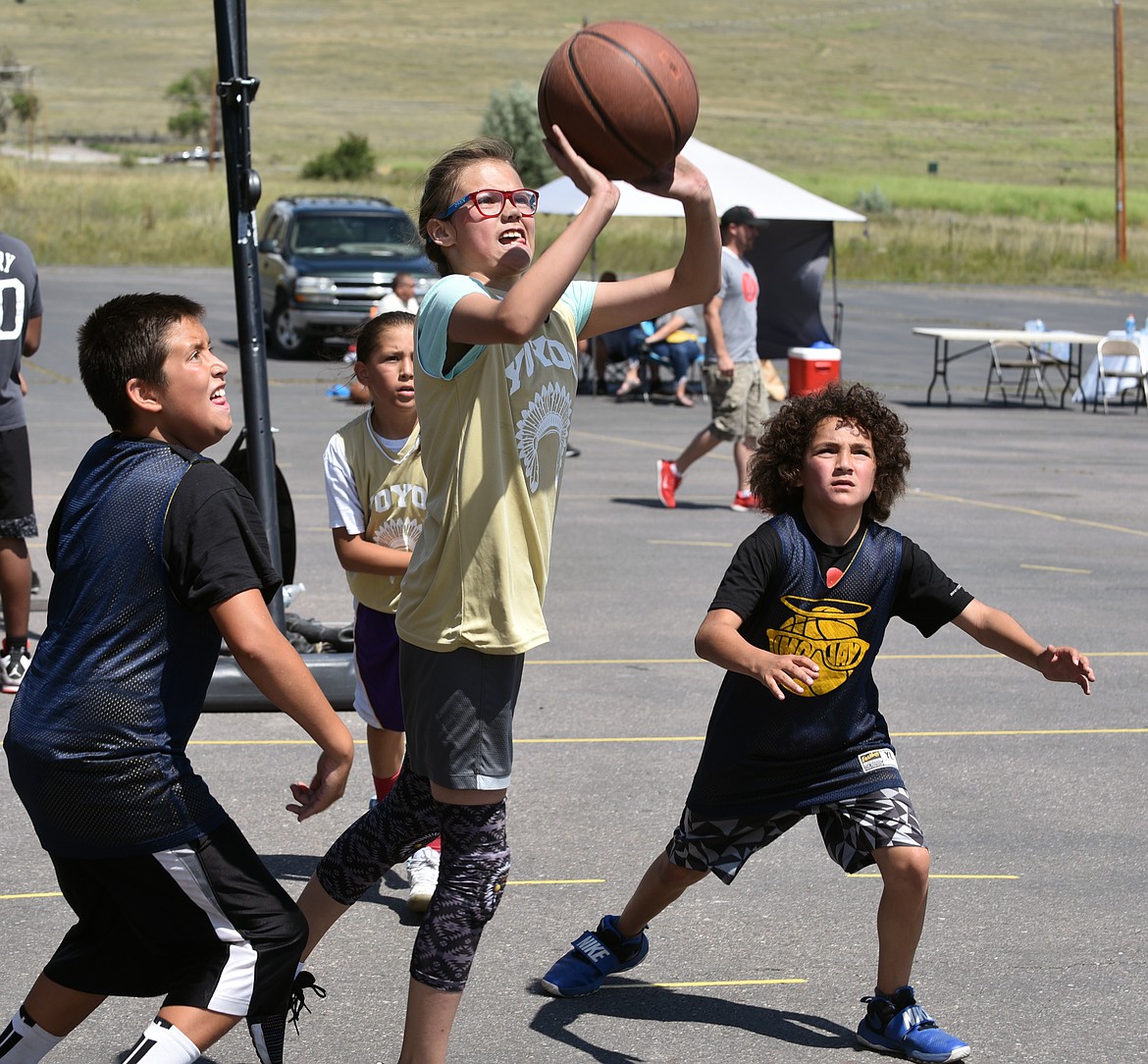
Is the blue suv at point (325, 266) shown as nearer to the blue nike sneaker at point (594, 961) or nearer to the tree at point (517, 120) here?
the blue nike sneaker at point (594, 961)

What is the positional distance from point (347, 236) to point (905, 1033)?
76.0 ft

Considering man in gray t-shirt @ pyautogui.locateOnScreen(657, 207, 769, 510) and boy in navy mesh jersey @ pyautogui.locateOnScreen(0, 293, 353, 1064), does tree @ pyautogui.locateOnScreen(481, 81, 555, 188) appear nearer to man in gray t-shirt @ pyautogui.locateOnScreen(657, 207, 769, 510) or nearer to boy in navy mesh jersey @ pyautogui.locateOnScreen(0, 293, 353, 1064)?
man in gray t-shirt @ pyautogui.locateOnScreen(657, 207, 769, 510)

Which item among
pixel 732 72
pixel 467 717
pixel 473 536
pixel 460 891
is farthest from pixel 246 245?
pixel 732 72

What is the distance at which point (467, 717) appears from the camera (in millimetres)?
3428

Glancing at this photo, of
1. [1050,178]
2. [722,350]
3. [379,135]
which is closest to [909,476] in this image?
[722,350]

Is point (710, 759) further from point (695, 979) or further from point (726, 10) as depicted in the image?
Answer: point (726, 10)

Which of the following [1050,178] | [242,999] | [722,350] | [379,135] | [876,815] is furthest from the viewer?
[379,135]

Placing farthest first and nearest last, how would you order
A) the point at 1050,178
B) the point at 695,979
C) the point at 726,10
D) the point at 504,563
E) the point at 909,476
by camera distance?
the point at 726,10 → the point at 1050,178 → the point at 909,476 → the point at 695,979 → the point at 504,563

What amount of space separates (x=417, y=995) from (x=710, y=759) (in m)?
0.97

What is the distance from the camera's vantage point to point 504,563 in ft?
11.2

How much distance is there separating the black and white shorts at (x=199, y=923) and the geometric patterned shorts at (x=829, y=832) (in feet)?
3.74

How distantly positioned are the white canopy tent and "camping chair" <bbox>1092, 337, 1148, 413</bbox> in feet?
12.9

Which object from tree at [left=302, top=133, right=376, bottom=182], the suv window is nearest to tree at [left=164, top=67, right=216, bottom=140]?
tree at [left=302, top=133, right=376, bottom=182]

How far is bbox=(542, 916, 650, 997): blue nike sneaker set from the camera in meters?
4.22
